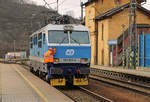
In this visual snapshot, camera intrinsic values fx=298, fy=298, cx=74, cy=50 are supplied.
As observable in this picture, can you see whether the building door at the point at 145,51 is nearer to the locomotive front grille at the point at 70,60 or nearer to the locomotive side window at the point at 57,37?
the locomotive front grille at the point at 70,60

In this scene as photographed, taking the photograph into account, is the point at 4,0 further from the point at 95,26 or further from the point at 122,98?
the point at 122,98

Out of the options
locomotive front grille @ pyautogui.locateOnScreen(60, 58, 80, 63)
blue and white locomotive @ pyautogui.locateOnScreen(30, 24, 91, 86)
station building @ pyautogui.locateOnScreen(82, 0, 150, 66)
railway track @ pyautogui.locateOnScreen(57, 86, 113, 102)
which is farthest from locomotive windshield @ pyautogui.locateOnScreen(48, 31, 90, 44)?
station building @ pyautogui.locateOnScreen(82, 0, 150, 66)

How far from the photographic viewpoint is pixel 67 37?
15.1 m

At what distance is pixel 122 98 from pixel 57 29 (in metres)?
4.91

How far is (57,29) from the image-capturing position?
50.0 ft

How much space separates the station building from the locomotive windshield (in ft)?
51.0

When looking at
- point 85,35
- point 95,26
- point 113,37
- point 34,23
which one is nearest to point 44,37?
point 85,35

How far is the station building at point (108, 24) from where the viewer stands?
32.8m

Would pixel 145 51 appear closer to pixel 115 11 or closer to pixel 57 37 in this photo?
pixel 115 11

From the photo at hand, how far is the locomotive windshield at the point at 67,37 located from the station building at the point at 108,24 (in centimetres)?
1554

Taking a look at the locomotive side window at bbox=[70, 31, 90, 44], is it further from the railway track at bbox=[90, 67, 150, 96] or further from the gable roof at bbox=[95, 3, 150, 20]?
the gable roof at bbox=[95, 3, 150, 20]

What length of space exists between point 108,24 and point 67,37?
19.2 metres

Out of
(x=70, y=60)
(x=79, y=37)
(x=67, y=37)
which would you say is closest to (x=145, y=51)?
(x=79, y=37)

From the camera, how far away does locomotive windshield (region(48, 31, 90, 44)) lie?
1496 centimetres
